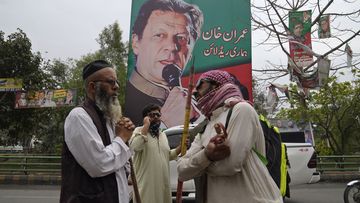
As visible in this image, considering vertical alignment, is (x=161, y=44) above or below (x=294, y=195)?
above

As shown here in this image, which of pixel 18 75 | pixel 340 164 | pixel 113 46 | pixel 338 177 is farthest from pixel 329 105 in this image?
pixel 113 46

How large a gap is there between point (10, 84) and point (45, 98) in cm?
130

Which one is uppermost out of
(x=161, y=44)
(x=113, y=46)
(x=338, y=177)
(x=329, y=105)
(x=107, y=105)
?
(x=113, y=46)

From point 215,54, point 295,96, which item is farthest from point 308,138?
point 215,54

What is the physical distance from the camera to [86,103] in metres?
2.13

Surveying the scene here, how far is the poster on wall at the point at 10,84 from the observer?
13516mm

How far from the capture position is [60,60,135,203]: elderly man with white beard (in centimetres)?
188

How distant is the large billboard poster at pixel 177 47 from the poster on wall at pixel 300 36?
157cm

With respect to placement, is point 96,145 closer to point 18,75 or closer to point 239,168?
point 239,168

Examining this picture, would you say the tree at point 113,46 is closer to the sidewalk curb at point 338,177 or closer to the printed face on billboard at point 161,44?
the printed face on billboard at point 161,44

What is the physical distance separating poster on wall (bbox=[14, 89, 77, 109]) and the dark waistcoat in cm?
1266

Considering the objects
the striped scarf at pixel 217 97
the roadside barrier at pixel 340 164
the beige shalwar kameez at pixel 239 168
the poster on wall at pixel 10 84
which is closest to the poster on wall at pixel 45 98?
the poster on wall at pixel 10 84

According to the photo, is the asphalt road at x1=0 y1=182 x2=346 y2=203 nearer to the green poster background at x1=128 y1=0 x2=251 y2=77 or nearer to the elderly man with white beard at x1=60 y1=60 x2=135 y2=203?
the green poster background at x1=128 y1=0 x2=251 y2=77

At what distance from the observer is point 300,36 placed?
12.1 m
